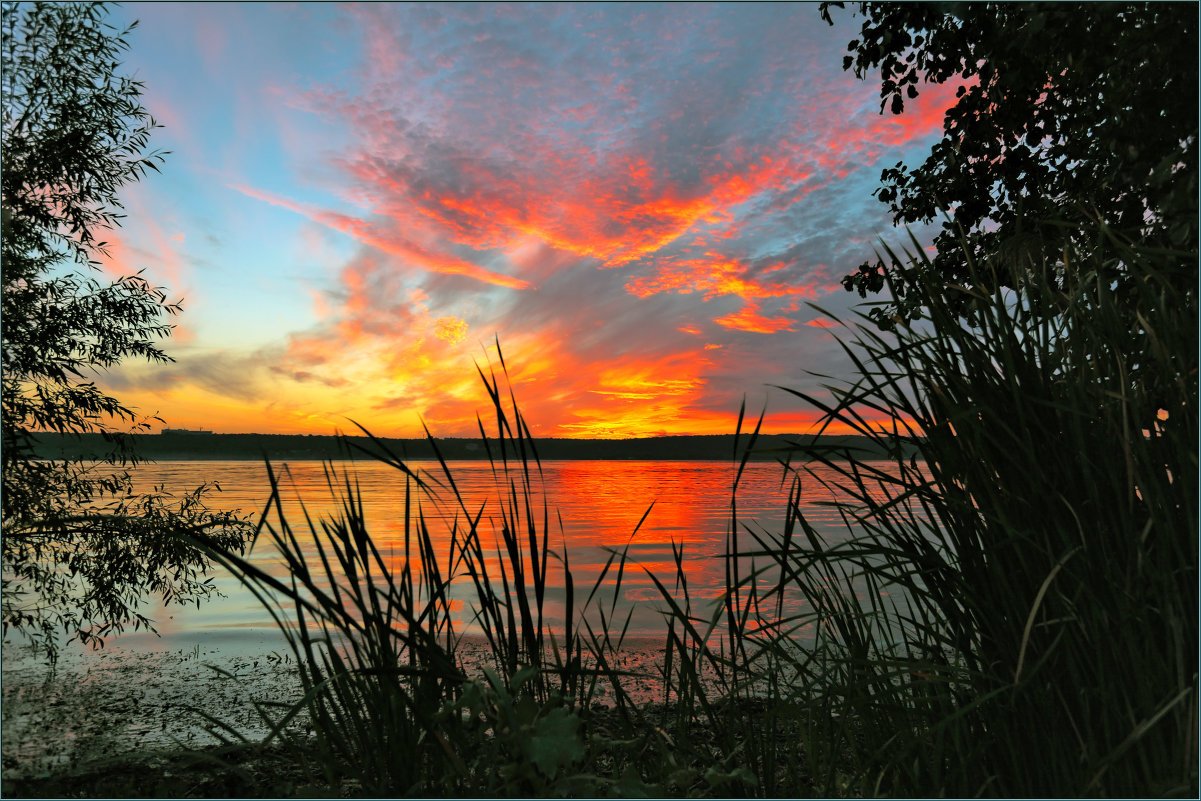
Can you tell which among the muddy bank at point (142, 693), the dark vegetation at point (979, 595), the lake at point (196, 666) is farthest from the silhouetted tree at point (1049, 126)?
the muddy bank at point (142, 693)

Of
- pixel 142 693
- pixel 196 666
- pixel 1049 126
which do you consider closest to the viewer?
pixel 1049 126

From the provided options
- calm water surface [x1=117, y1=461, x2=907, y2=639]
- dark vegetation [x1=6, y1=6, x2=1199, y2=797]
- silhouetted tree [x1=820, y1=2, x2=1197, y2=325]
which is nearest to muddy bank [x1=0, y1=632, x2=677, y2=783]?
calm water surface [x1=117, y1=461, x2=907, y2=639]

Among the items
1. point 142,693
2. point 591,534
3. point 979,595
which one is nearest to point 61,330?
point 142,693

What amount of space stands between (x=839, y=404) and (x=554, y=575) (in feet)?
25.0

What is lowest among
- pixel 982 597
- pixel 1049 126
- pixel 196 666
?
pixel 196 666

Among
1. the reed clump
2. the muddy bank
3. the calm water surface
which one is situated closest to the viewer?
the reed clump

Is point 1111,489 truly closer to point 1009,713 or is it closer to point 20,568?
point 1009,713

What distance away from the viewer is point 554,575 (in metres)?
8.80

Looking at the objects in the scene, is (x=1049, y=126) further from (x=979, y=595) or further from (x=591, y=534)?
(x=591, y=534)

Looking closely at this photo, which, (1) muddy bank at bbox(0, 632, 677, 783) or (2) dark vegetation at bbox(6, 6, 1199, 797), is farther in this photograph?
(1) muddy bank at bbox(0, 632, 677, 783)

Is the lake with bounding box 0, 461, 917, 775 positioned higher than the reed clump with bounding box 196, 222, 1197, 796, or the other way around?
the reed clump with bounding box 196, 222, 1197, 796

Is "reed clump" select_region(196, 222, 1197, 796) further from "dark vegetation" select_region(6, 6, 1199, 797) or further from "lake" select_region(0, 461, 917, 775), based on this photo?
"lake" select_region(0, 461, 917, 775)

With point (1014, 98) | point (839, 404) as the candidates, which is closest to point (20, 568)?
point (839, 404)

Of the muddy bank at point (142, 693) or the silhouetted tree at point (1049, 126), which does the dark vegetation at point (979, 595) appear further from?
the muddy bank at point (142, 693)
